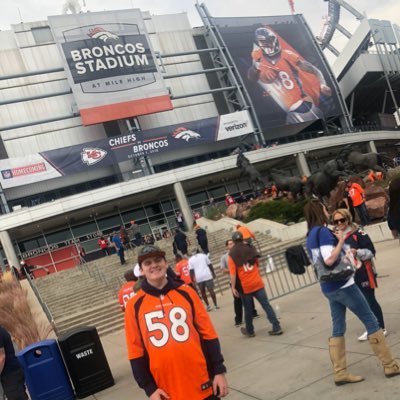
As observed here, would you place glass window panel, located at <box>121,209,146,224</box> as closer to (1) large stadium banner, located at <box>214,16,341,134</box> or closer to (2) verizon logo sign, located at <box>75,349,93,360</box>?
(1) large stadium banner, located at <box>214,16,341,134</box>

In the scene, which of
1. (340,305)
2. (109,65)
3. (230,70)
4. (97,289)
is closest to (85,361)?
(340,305)

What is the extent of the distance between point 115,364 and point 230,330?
2.31m

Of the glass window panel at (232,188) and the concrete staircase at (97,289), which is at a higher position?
the glass window panel at (232,188)

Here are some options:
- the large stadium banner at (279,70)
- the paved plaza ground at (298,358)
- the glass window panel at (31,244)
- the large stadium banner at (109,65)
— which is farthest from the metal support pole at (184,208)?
the paved plaza ground at (298,358)

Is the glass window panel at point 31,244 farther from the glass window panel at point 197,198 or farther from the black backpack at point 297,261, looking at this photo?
the black backpack at point 297,261

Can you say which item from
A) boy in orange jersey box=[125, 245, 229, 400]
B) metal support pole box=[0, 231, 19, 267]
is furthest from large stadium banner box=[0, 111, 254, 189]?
boy in orange jersey box=[125, 245, 229, 400]

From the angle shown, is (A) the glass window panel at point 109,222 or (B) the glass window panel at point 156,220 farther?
(B) the glass window panel at point 156,220

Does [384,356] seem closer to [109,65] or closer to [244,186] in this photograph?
[109,65]

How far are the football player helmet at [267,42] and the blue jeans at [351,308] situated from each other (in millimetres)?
45510

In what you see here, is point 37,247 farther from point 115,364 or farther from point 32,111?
point 115,364

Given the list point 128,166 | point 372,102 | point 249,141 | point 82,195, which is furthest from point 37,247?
point 372,102

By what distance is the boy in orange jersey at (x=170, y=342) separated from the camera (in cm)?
296

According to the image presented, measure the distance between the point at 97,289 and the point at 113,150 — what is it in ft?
70.1

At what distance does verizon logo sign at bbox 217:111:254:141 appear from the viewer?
141ft
